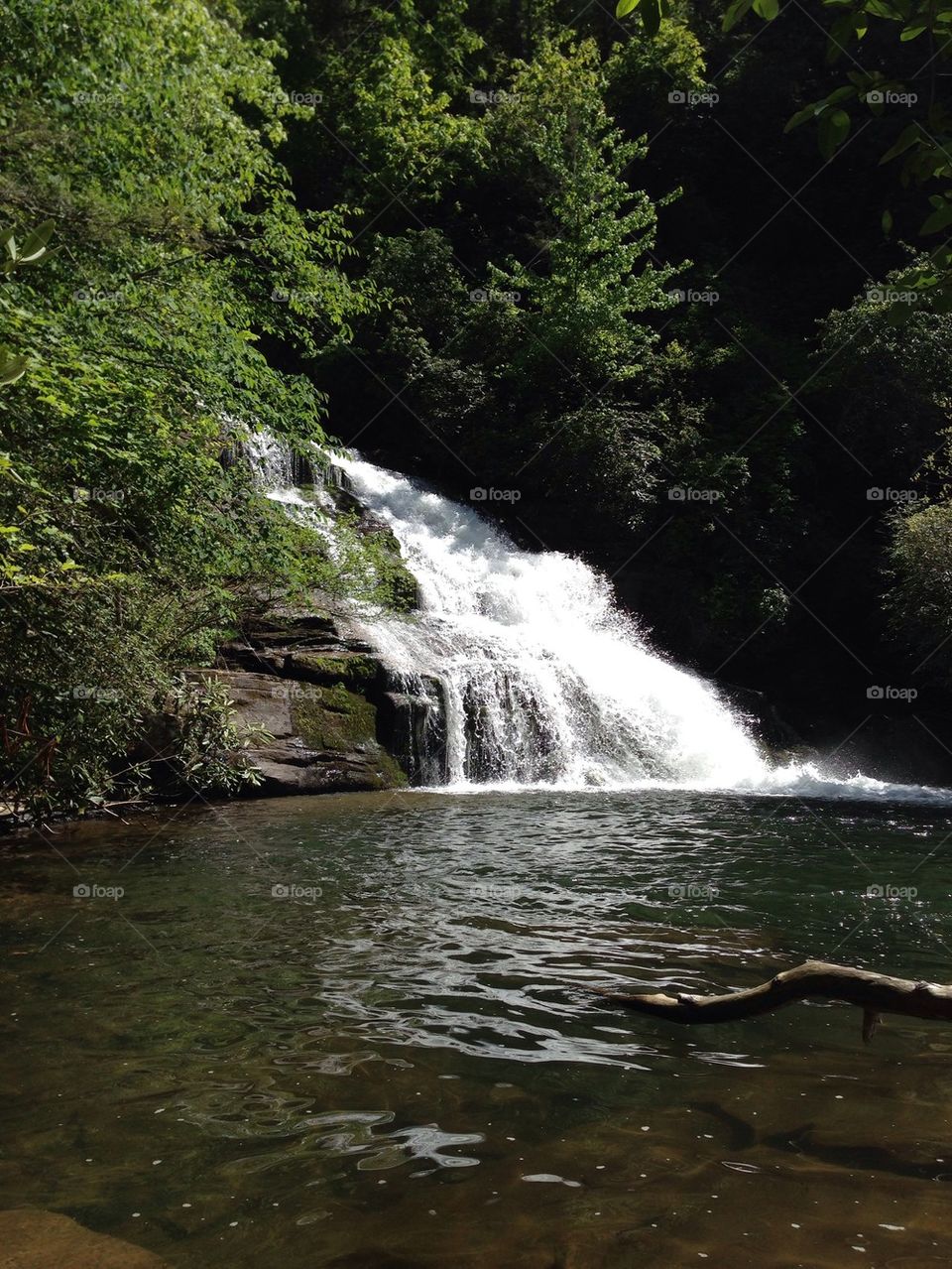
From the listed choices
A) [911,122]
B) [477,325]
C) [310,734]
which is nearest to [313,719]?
[310,734]

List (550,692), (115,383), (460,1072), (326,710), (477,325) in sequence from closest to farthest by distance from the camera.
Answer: (460,1072), (115,383), (326,710), (550,692), (477,325)

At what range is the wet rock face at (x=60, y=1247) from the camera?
9.23ft

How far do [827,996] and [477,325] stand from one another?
24.4 m

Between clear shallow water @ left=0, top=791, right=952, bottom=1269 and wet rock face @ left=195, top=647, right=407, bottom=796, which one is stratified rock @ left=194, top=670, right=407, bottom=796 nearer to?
wet rock face @ left=195, top=647, right=407, bottom=796

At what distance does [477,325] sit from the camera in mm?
25938

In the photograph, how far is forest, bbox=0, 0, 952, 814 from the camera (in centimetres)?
805

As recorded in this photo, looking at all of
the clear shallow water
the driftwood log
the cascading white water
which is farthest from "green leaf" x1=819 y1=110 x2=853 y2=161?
the cascading white water

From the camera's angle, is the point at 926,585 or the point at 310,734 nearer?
the point at 310,734

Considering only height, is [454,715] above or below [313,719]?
above

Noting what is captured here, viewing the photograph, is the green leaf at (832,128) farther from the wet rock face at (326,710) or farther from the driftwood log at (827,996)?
the wet rock face at (326,710)

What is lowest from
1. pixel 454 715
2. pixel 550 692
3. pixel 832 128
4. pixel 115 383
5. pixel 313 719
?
pixel 313 719

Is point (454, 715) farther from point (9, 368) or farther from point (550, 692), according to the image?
point (9, 368)

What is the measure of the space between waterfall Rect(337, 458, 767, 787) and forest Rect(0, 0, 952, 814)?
201cm

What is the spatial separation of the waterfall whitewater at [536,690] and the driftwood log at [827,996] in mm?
10793
